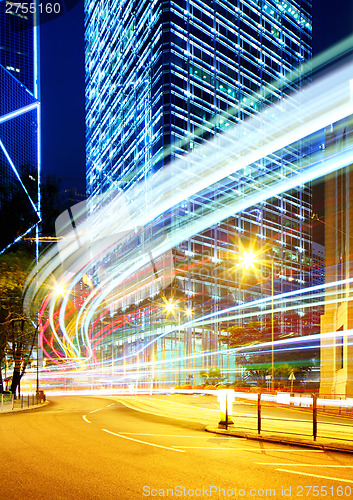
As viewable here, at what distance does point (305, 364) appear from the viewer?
7150 centimetres

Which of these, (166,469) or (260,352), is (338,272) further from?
(166,469)

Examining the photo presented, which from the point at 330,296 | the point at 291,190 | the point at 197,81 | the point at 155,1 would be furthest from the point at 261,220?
the point at 330,296

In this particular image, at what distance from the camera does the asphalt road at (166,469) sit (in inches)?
276

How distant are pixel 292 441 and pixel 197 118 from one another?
99.0m

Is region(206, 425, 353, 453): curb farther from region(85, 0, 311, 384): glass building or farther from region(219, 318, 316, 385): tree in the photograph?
region(85, 0, 311, 384): glass building

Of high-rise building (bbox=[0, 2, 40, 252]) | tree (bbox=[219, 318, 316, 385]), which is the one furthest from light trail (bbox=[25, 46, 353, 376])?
high-rise building (bbox=[0, 2, 40, 252])

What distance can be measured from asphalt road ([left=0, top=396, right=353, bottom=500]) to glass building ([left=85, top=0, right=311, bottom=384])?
6801 cm

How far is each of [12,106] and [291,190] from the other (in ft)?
396

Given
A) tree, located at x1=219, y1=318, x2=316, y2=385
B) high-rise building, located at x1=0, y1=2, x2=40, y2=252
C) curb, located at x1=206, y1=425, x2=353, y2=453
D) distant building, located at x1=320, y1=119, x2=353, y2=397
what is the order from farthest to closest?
tree, located at x1=219, y1=318, x2=316, y2=385 < distant building, located at x1=320, y1=119, x2=353, y2=397 < high-rise building, located at x1=0, y1=2, x2=40, y2=252 < curb, located at x1=206, y1=425, x2=353, y2=453

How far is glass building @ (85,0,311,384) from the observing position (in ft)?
325

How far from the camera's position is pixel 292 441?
39.7 feet

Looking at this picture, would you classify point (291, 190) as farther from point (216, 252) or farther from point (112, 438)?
point (112, 438)

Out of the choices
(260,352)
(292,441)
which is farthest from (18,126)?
(260,352)

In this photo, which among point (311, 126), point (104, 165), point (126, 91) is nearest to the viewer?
point (126, 91)
